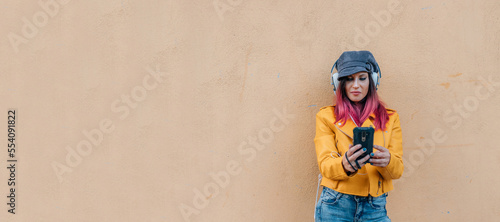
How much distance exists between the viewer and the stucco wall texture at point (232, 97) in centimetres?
331

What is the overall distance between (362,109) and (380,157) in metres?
0.48

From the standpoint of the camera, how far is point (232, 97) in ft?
10.9

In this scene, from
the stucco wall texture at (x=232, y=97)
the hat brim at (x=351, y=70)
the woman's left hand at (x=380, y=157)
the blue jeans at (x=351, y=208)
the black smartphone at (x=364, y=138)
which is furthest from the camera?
the stucco wall texture at (x=232, y=97)

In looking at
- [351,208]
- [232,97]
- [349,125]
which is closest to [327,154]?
[349,125]

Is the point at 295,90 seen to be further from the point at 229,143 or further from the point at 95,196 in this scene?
the point at 95,196

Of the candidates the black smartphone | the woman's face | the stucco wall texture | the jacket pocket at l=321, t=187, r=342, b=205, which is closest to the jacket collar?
the woman's face

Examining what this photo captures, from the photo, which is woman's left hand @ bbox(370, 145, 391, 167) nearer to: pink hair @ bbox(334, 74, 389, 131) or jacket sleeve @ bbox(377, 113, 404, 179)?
jacket sleeve @ bbox(377, 113, 404, 179)

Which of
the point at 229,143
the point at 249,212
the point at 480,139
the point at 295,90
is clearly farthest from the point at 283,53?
the point at 480,139

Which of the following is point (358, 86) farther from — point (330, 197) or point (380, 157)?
point (330, 197)

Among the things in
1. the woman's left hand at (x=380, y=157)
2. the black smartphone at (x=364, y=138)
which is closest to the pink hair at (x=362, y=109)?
the woman's left hand at (x=380, y=157)

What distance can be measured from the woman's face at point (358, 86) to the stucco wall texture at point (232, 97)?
451 millimetres

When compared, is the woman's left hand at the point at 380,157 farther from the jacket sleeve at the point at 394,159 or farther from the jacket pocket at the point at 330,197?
the jacket pocket at the point at 330,197

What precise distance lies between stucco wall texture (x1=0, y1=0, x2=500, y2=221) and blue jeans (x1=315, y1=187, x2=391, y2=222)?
0.60 metres

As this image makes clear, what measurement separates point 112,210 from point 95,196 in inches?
7.0
